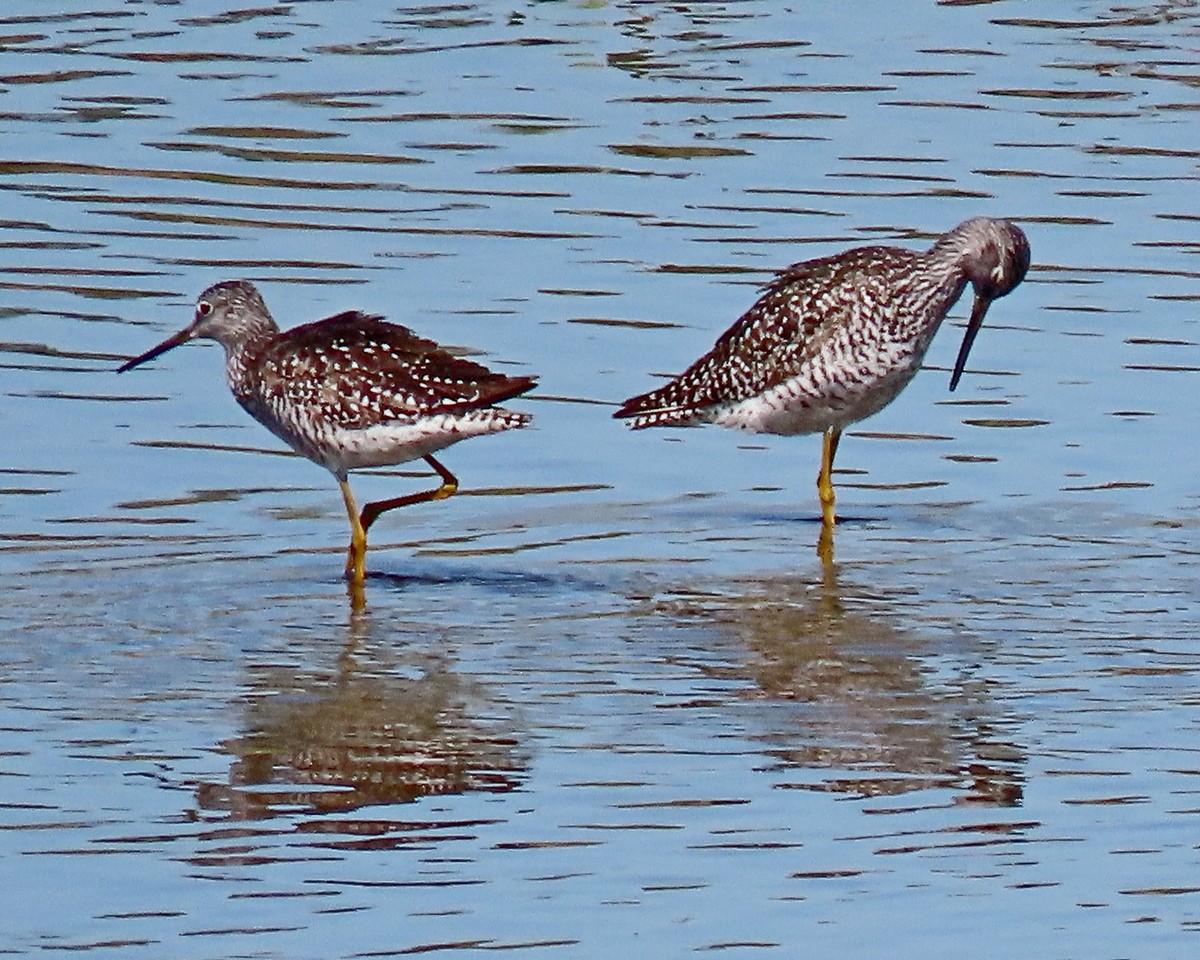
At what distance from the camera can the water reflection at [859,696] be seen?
8.87m

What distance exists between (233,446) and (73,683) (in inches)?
141

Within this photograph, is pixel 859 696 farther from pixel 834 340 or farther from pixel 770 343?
pixel 770 343

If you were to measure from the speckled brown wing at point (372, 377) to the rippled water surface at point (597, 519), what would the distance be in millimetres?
615

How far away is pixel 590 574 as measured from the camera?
11391mm

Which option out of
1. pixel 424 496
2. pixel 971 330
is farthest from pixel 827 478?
pixel 424 496

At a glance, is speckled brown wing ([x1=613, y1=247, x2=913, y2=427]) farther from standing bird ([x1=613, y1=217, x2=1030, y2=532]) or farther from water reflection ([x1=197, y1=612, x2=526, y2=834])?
water reflection ([x1=197, y1=612, x2=526, y2=834])

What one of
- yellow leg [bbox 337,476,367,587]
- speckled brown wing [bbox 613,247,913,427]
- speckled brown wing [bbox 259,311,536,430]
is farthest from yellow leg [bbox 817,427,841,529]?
yellow leg [bbox 337,476,367,587]

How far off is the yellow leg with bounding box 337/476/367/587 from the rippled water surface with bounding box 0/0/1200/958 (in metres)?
0.13

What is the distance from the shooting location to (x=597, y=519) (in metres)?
12.1

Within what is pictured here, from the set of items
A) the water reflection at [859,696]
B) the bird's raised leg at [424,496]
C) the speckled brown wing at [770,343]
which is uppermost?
the speckled brown wing at [770,343]

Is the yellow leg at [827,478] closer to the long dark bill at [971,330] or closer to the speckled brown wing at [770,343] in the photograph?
the speckled brown wing at [770,343]

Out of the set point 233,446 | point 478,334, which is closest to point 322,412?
point 233,446

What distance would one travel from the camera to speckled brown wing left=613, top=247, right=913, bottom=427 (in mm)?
12797

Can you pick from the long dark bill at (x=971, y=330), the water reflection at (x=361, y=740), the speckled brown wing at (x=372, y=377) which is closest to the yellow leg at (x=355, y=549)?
the speckled brown wing at (x=372, y=377)
